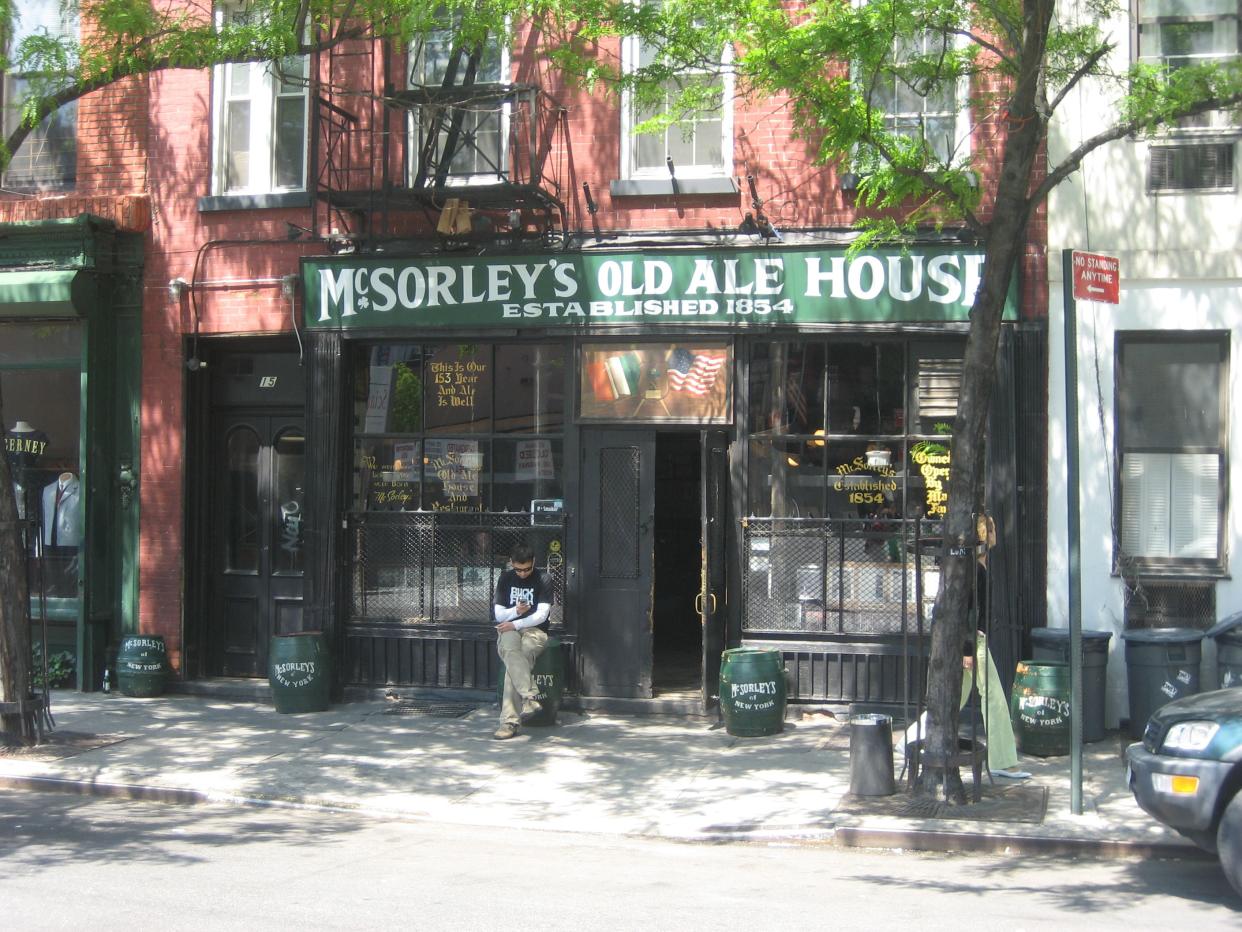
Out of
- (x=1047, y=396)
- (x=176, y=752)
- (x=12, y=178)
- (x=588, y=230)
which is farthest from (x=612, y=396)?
(x=12, y=178)

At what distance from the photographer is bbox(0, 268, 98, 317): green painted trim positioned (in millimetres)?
12359

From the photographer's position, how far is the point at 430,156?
11.9 meters

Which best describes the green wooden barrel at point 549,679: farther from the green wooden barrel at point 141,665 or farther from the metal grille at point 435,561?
the green wooden barrel at point 141,665

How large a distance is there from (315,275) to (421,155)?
158 cm

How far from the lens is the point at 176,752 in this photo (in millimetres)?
10289

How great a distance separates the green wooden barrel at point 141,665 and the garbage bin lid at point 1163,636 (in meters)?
8.80

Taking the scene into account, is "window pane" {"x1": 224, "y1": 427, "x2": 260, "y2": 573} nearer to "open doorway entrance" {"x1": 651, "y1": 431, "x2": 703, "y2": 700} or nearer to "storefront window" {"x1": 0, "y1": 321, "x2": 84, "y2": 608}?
"storefront window" {"x1": 0, "y1": 321, "x2": 84, "y2": 608}

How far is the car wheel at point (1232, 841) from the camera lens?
637 cm

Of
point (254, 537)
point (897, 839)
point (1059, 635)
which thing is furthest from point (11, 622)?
point (1059, 635)

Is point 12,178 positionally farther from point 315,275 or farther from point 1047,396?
point 1047,396

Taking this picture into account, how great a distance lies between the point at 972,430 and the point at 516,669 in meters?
4.49

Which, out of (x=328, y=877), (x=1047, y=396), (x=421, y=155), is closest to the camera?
(x=328, y=877)

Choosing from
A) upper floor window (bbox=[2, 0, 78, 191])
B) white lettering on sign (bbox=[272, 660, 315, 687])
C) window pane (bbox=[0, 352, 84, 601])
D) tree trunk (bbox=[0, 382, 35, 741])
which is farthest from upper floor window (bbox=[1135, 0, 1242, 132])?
window pane (bbox=[0, 352, 84, 601])

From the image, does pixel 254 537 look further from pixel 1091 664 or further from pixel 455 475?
pixel 1091 664
